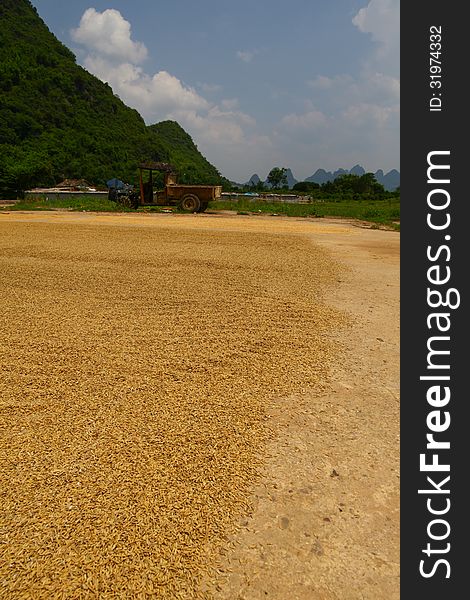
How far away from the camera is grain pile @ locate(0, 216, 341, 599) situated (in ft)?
4.95

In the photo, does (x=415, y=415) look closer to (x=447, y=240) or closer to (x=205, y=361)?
(x=447, y=240)

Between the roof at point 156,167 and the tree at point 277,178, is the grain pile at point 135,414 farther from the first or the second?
the tree at point 277,178

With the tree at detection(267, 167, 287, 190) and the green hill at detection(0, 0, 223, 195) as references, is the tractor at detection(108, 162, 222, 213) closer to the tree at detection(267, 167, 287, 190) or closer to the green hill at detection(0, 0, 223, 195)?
the green hill at detection(0, 0, 223, 195)

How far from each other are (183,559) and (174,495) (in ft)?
1.04

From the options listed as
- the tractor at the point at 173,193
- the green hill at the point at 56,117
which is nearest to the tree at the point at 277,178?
the green hill at the point at 56,117

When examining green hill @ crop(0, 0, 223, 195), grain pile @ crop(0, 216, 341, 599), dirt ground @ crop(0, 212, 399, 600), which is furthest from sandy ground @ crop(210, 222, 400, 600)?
green hill @ crop(0, 0, 223, 195)

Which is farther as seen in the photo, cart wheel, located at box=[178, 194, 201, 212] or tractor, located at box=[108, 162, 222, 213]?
cart wheel, located at box=[178, 194, 201, 212]

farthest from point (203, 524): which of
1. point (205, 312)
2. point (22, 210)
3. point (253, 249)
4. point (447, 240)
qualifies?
point (22, 210)

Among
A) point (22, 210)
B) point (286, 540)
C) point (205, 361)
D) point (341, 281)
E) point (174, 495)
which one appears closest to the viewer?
point (286, 540)

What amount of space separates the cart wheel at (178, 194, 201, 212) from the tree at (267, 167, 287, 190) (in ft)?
168

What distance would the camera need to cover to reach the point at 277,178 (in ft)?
225

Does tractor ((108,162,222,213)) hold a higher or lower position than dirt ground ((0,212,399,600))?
higher

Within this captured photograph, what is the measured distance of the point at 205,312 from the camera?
14.7 ft

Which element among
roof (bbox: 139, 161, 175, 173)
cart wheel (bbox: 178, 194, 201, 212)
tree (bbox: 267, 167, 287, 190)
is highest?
tree (bbox: 267, 167, 287, 190)
